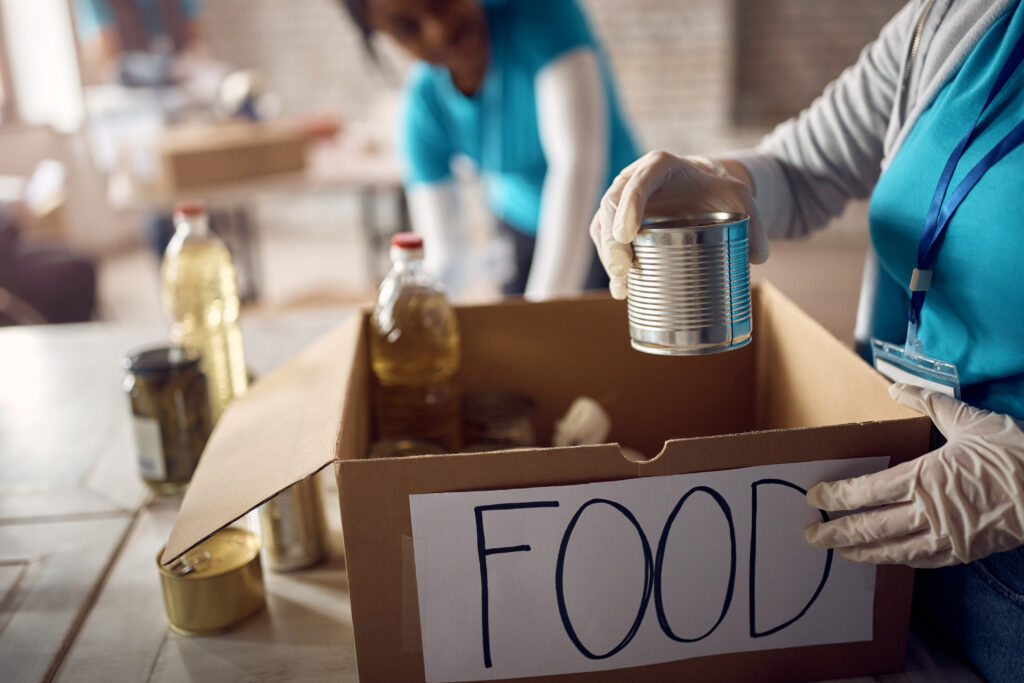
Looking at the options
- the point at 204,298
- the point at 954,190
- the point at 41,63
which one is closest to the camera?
the point at 954,190

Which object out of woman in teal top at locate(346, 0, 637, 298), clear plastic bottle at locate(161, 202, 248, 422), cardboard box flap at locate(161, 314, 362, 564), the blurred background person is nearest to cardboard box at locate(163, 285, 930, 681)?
cardboard box flap at locate(161, 314, 362, 564)

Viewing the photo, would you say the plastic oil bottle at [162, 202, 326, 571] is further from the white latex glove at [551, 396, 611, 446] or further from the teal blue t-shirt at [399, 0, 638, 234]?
the teal blue t-shirt at [399, 0, 638, 234]

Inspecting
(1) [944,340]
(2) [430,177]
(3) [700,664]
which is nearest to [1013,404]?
(1) [944,340]

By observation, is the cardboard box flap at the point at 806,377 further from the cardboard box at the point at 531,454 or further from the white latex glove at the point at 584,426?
the white latex glove at the point at 584,426

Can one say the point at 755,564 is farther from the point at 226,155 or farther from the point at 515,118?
the point at 226,155

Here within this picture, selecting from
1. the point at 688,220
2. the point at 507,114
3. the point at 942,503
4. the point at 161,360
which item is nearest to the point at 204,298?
the point at 161,360

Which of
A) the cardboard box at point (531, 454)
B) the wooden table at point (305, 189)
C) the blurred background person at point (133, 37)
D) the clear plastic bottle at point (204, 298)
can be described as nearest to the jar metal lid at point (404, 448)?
the cardboard box at point (531, 454)

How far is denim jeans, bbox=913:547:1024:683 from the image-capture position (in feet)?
2.13

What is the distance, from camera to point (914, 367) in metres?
0.78

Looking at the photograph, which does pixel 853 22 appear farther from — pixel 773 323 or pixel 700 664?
pixel 700 664

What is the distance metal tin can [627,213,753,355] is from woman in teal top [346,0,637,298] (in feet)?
3.03

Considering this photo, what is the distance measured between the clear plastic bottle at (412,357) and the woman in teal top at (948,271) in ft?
0.95

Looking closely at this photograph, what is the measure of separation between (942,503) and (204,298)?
1088 millimetres

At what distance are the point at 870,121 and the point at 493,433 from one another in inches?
21.1
